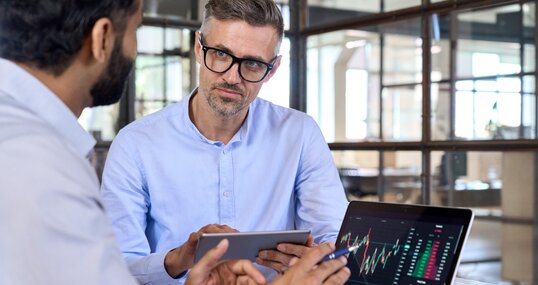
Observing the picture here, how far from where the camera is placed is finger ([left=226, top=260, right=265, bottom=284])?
150 cm

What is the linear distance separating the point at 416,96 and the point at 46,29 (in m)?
2.97

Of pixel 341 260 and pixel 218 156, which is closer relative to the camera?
pixel 341 260

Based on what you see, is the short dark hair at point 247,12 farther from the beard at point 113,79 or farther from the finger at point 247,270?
the beard at point 113,79

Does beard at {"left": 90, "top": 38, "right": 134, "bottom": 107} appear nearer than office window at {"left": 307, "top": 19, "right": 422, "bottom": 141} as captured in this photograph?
Yes

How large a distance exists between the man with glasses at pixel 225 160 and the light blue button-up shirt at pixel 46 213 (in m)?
1.16

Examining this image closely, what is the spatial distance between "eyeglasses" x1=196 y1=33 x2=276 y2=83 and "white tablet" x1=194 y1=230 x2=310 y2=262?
25.4 inches

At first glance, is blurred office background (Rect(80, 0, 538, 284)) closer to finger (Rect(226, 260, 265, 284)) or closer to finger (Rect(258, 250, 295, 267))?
finger (Rect(258, 250, 295, 267))

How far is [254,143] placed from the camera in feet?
7.78

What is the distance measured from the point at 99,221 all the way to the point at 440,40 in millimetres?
3093

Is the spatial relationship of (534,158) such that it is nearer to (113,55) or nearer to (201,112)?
(201,112)

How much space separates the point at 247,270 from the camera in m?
1.52

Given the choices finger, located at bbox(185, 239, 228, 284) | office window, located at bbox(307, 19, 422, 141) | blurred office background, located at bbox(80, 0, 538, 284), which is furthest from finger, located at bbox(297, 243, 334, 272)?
office window, located at bbox(307, 19, 422, 141)

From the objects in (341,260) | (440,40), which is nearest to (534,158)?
(440,40)

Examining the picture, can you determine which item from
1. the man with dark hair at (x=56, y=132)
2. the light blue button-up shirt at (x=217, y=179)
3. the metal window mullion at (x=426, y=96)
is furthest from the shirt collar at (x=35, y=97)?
the metal window mullion at (x=426, y=96)
